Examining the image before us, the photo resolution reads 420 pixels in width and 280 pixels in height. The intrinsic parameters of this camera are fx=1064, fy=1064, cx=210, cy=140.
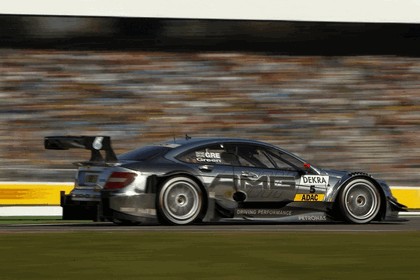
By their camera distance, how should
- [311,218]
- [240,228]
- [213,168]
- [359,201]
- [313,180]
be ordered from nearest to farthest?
[240,228] → [213,168] → [311,218] → [313,180] → [359,201]

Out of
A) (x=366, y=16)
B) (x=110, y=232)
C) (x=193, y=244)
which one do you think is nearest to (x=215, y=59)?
(x=366, y=16)

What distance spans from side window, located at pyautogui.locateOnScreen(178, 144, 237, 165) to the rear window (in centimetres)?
28

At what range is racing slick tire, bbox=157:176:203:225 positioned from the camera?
40.8 feet

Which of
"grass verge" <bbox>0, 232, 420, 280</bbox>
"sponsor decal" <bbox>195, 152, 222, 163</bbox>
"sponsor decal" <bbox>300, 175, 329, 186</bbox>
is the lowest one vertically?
"grass verge" <bbox>0, 232, 420, 280</bbox>

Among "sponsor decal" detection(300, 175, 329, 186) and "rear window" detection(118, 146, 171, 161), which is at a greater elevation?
"rear window" detection(118, 146, 171, 161)

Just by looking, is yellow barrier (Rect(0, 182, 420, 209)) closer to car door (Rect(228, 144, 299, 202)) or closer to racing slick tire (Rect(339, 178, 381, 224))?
car door (Rect(228, 144, 299, 202))

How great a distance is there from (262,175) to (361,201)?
1330 mm

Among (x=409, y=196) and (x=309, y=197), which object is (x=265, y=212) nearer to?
(x=309, y=197)

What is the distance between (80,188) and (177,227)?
4.56 feet

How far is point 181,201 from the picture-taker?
12.5 meters

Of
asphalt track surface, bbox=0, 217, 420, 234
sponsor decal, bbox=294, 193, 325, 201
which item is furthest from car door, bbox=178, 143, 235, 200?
sponsor decal, bbox=294, 193, 325, 201

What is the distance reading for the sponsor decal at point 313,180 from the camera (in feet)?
43.1

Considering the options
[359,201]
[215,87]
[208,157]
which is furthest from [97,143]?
[215,87]

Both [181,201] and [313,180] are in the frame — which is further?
[313,180]
